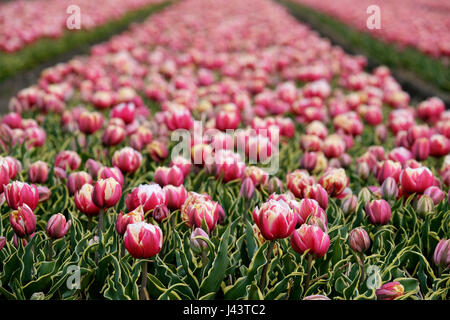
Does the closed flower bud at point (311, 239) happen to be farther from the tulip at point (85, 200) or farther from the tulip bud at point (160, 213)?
the tulip at point (85, 200)

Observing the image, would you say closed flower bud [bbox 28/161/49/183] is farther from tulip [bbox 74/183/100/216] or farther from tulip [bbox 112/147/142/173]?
tulip [bbox 74/183/100/216]

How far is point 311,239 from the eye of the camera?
1474 mm

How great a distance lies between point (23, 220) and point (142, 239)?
1.52 feet

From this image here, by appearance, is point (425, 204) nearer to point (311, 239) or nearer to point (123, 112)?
point (311, 239)

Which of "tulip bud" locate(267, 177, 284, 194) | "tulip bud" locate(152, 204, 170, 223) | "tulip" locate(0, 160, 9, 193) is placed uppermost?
"tulip" locate(0, 160, 9, 193)

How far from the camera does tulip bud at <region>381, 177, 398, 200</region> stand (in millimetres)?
2033

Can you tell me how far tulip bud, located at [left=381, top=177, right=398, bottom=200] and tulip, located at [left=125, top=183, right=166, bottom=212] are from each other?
0.93 meters

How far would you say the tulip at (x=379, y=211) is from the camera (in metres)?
1.80

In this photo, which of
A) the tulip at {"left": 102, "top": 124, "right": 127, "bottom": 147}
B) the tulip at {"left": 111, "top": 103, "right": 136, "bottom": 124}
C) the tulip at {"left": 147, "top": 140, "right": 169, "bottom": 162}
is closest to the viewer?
the tulip at {"left": 147, "top": 140, "right": 169, "bottom": 162}

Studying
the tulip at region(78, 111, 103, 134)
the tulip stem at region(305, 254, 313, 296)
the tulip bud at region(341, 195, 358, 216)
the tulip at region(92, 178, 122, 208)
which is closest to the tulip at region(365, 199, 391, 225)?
the tulip bud at region(341, 195, 358, 216)

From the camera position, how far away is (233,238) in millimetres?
1741

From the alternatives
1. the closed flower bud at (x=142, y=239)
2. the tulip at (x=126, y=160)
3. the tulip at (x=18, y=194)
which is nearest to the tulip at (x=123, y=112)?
the tulip at (x=126, y=160)
